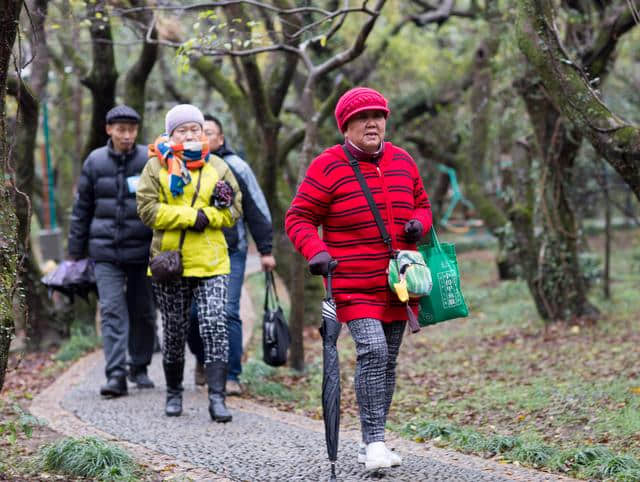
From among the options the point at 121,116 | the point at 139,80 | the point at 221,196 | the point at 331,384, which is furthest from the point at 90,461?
the point at 139,80

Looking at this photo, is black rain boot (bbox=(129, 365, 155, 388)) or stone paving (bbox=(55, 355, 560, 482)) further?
black rain boot (bbox=(129, 365, 155, 388))

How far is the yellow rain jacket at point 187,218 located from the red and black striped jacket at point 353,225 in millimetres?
1482

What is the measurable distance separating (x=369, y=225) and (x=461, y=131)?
13.1 meters

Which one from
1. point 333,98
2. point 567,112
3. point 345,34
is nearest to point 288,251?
point 333,98

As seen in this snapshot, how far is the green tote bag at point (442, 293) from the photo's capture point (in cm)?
490

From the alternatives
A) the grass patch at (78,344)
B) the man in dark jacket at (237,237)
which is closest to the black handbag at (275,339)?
the man in dark jacket at (237,237)

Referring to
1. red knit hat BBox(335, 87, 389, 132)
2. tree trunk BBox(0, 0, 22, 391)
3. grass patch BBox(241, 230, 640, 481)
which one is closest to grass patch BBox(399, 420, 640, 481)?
grass patch BBox(241, 230, 640, 481)

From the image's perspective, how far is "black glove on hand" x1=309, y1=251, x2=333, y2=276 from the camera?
4.62 m

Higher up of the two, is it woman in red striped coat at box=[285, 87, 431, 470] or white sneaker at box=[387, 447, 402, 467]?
woman in red striped coat at box=[285, 87, 431, 470]

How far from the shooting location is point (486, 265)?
22.2 meters

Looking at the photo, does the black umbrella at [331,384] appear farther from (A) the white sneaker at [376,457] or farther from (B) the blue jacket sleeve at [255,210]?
(B) the blue jacket sleeve at [255,210]

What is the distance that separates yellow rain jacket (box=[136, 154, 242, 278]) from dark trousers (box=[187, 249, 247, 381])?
91 centimetres

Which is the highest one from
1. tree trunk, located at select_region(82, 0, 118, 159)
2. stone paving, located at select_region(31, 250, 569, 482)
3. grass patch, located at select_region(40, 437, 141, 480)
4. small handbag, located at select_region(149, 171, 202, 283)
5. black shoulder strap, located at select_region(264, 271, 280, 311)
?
tree trunk, located at select_region(82, 0, 118, 159)

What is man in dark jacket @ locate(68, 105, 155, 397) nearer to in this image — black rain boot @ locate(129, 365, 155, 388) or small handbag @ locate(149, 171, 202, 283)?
black rain boot @ locate(129, 365, 155, 388)
